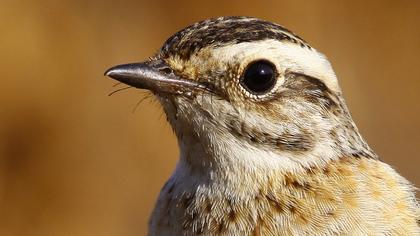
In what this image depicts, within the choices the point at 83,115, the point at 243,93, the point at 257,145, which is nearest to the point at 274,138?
the point at 257,145

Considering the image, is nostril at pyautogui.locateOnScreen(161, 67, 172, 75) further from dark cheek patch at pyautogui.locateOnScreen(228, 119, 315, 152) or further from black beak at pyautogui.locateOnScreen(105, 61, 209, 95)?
dark cheek patch at pyautogui.locateOnScreen(228, 119, 315, 152)

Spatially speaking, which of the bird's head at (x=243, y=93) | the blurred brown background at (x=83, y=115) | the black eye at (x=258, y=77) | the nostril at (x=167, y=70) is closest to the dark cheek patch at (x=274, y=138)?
the bird's head at (x=243, y=93)

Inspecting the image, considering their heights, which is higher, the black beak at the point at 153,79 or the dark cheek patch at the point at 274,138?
the black beak at the point at 153,79

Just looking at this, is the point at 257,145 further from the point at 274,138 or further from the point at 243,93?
the point at 243,93

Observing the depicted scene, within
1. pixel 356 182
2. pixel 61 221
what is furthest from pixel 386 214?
pixel 61 221

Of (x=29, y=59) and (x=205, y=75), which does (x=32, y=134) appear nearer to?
(x=29, y=59)

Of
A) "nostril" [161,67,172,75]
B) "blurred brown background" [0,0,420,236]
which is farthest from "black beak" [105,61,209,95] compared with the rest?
"blurred brown background" [0,0,420,236]

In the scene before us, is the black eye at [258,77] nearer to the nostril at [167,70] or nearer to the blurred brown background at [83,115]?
the nostril at [167,70]
